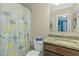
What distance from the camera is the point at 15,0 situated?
1492mm

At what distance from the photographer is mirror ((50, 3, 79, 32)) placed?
150cm

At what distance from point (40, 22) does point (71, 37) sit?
1.38ft

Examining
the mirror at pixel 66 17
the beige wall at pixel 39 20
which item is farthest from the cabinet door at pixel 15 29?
the mirror at pixel 66 17

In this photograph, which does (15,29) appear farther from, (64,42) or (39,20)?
(64,42)

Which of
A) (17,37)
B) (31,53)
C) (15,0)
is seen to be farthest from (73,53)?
(15,0)

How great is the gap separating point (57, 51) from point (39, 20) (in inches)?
16.9

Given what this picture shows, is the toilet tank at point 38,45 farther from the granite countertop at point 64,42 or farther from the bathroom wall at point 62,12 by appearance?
the bathroom wall at point 62,12

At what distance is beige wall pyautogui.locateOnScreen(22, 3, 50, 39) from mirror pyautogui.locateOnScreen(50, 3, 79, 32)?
0.09 metres

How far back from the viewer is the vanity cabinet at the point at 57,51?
1.42 meters

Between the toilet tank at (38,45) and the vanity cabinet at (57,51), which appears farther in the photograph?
the toilet tank at (38,45)

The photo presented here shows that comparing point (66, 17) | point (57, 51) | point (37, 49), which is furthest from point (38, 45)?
point (66, 17)

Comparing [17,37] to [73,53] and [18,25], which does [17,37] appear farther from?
[73,53]

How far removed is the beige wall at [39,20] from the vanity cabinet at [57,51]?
0.15 meters

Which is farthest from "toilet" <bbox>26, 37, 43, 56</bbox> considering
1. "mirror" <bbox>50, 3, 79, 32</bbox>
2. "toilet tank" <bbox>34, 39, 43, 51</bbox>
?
"mirror" <bbox>50, 3, 79, 32</bbox>
